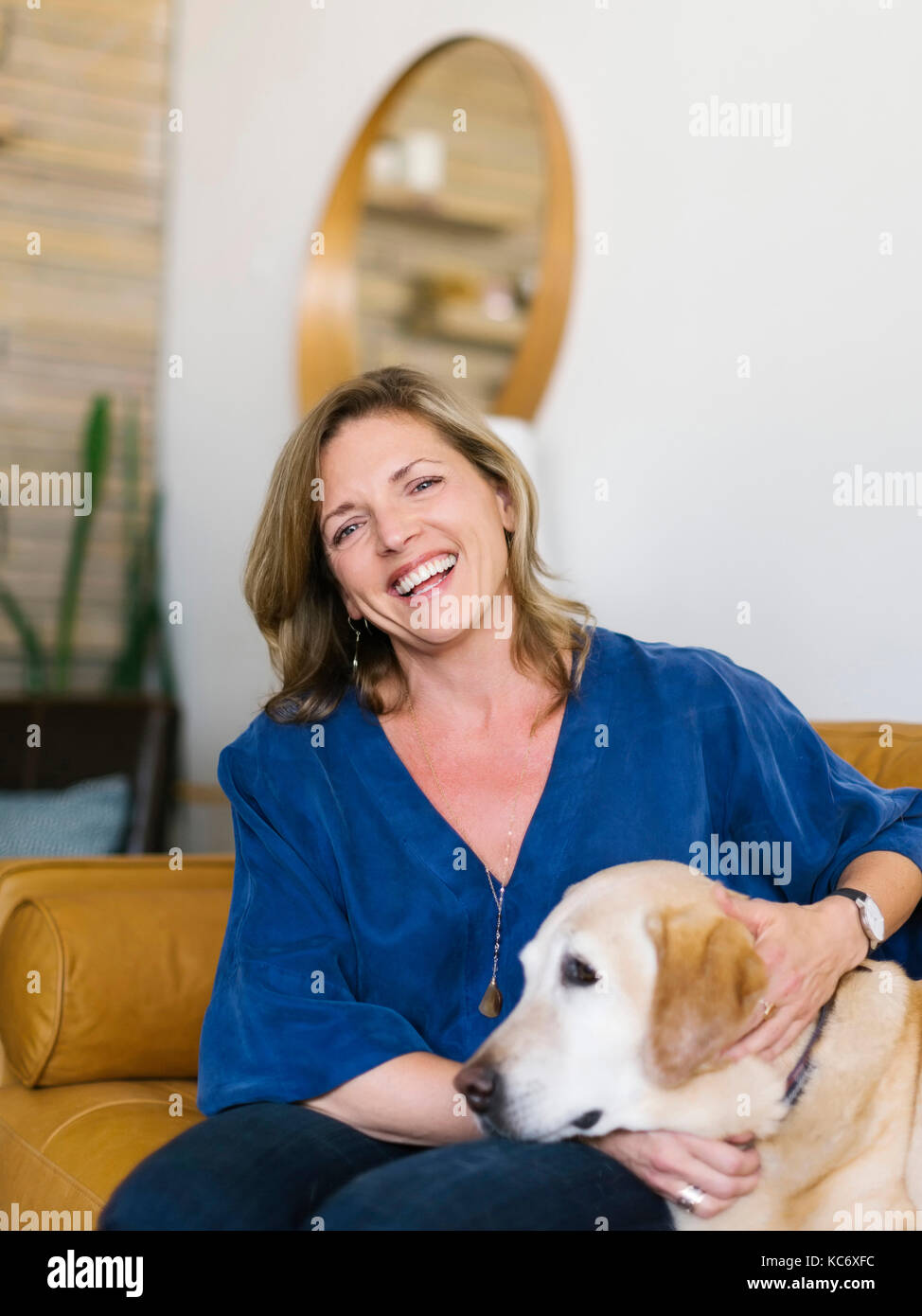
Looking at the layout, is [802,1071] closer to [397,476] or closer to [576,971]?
[576,971]

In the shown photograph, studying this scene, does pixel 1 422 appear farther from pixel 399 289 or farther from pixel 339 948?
pixel 339 948

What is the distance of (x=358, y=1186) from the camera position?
41.3 inches

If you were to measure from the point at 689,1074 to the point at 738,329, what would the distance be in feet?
4.26

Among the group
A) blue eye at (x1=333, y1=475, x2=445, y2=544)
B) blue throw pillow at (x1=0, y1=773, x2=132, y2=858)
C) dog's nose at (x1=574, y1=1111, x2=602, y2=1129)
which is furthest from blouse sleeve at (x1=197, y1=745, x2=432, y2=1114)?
blue throw pillow at (x1=0, y1=773, x2=132, y2=858)

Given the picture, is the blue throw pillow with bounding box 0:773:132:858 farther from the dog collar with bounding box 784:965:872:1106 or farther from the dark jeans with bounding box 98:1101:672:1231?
the dog collar with bounding box 784:965:872:1106

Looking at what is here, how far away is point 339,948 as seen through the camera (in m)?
1.33

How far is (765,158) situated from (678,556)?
619mm

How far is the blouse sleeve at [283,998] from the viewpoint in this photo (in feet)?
4.05

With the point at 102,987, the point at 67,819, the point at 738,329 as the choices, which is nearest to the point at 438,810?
the point at 102,987

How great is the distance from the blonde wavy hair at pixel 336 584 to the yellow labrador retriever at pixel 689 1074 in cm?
39

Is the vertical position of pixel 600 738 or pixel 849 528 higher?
pixel 849 528

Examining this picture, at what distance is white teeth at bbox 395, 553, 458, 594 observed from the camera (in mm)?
1427

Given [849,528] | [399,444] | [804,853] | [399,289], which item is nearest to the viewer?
[804,853]

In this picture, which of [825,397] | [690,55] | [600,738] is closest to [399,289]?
[690,55]
